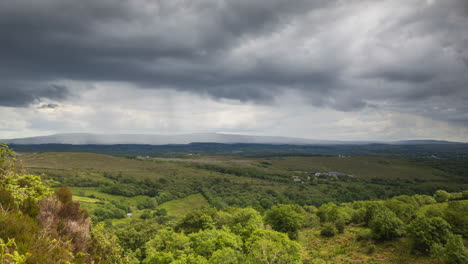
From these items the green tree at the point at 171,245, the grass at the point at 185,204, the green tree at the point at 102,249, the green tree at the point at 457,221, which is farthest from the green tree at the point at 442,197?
the grass at the point at 185,204

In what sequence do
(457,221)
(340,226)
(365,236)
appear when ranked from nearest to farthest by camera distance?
(457,221), (365,236), (340,226)

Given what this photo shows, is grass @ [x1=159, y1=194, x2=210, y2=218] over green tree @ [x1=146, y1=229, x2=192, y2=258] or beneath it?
beneath

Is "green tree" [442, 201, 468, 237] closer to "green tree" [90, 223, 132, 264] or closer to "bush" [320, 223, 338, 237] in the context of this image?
"bush" [320, 223, 338, 237]

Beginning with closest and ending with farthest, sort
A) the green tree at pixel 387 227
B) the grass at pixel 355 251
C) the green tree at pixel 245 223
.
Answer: the grass at pixel 355 251, the green tree at pixel 387 227, the green tree at pixel 245 223

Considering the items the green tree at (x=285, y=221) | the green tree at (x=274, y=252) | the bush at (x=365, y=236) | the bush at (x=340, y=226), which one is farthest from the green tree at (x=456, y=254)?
the green tree at (x=285, y=221)

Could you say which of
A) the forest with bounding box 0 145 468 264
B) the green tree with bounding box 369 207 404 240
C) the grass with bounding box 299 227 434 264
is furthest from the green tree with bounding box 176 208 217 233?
the green tree with bounding box 369 207 404 240

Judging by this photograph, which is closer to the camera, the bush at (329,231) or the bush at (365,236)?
the bush at (365,236)

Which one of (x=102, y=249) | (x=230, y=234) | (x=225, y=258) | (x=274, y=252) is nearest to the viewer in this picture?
(x=102, y=249)

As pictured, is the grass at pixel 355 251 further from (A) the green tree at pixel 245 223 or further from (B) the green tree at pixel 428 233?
(A) the green tree at pixel 245 223

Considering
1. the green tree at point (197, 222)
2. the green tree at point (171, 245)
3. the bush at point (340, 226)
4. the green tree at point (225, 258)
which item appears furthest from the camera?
the green tree at point (197, 222)

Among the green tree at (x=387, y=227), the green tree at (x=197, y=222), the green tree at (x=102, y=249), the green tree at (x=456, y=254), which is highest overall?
the green tree at (x=102, y=249)

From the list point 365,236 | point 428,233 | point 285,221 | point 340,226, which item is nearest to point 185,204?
point 285,221

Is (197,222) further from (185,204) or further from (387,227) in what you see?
(185,204)

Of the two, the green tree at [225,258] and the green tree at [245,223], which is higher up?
the green tree at [225,258]
